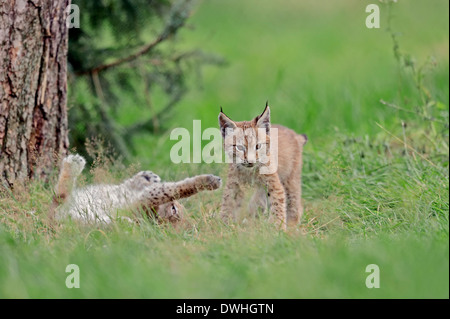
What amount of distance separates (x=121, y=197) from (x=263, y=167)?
1.04 meters

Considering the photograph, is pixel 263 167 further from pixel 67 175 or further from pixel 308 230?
pixel 67 175

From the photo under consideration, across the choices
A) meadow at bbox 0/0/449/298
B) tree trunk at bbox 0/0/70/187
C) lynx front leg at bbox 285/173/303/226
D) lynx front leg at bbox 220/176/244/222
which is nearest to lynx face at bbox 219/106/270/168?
lynx front leg at bbox 220/176/244/222

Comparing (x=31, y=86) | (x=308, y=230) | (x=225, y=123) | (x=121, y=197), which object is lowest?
(x=308, y=230)

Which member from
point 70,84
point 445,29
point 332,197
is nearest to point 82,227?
point 332,197

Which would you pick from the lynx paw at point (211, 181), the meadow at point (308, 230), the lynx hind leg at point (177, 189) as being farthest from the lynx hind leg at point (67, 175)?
the lynx paw at point (211, 181)

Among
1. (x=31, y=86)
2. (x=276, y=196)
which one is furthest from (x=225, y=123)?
(x=31, y=86)

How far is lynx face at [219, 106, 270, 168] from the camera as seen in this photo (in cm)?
496

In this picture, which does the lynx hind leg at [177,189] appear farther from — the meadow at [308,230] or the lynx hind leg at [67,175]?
the lynx hind leg at [67,175]

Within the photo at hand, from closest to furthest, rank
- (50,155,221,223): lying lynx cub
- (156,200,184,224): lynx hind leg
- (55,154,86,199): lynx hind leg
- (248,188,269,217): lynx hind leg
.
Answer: (50,155,221,223): lying lynx cub < (156,200,184,224): lynx hind leg < (55,154,86,199): lynx hind leg < (248,188,269,217): lynx hind leg

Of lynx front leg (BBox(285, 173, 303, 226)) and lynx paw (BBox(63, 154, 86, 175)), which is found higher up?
lynx paw (BBox(63, 154, 86, 175))

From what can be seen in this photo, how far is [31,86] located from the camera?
18.2 feet

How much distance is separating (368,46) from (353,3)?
15.3 feet

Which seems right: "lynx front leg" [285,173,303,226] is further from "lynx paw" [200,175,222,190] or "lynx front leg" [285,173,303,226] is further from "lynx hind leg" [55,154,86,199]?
"lynx hind leg" [55,154,86,199]

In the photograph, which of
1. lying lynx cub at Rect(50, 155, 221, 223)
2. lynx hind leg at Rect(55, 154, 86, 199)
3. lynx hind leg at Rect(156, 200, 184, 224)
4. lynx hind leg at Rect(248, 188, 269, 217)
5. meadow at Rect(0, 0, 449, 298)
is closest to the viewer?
meadow at Rect(0, 0, 449, 298)
